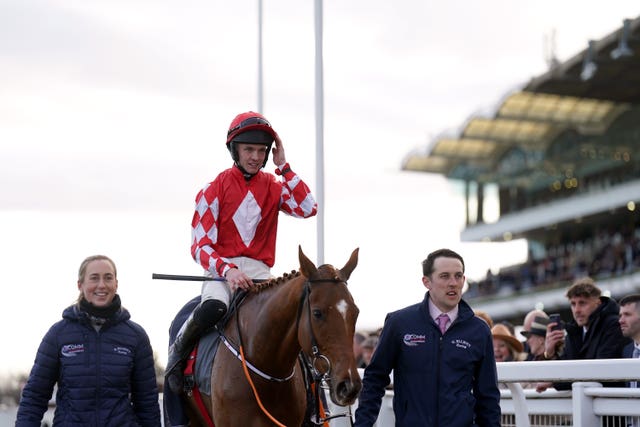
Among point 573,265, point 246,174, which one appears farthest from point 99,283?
point 573,265

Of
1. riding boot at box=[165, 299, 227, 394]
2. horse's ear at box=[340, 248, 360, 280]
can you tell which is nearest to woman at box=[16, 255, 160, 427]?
riding boot at box=[165, 299, 227, 394]

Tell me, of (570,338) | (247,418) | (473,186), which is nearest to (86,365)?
(247,418)

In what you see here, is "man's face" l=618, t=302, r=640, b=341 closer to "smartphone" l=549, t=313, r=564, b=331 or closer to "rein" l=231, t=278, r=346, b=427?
"smartphone" l=549, t=313, r=564, b=331

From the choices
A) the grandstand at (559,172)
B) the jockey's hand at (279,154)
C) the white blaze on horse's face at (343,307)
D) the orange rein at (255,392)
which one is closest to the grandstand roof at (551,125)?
the grandstand at (559,172)

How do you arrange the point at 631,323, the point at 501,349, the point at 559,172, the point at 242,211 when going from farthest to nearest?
the point at 559,172 → the point at 501,349 → the point at 631,323 → the point at 242,211

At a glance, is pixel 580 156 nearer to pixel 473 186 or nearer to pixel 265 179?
pixel 473 186

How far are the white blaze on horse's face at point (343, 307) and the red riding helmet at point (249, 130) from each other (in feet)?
4.34

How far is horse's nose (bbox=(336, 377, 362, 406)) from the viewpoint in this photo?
4715 mm

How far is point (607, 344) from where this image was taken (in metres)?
6.92

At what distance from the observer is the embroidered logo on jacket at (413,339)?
512 centimetres

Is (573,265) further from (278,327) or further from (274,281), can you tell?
(278,327)

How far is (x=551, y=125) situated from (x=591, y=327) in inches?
1394

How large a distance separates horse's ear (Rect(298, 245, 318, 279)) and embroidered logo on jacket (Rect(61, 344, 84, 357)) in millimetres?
1505

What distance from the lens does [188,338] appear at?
5.80 meters
